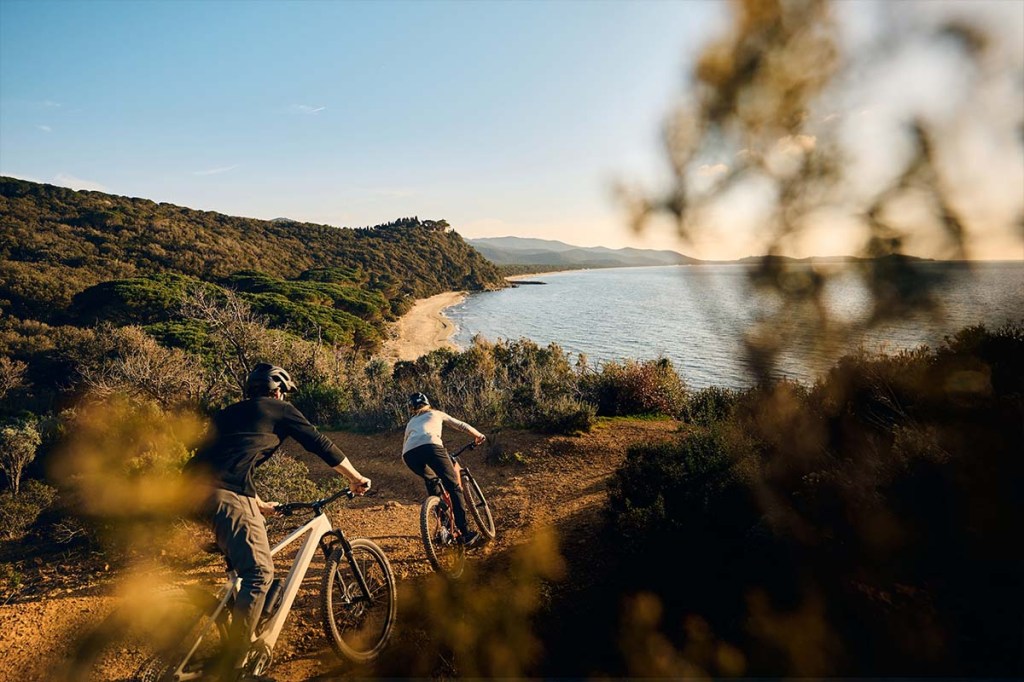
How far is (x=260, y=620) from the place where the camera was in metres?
3.59

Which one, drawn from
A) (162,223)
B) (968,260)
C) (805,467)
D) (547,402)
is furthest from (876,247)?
(162,223)

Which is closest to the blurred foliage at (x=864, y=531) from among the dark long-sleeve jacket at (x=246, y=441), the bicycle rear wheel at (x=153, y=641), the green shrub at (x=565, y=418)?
the dark long-sleeve jacket at (x=246, y=441)

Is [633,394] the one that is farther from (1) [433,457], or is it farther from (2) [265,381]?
(2) [265,381]

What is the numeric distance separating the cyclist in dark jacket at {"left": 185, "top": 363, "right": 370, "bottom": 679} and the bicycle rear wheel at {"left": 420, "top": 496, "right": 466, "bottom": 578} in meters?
1.85

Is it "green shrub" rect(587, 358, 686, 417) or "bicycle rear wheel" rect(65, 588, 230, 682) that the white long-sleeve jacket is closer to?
"bicycle rear wheel" rect(65, 588, 230, 682)

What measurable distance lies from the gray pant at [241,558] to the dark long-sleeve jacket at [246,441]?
4.6 inches

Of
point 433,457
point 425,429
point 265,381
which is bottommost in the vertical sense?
point 433,457

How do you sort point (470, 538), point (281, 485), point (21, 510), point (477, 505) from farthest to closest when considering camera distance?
point (281, 485), point (21, 510), point (477, 505), point (470, 538)

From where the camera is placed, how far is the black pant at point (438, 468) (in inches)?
213

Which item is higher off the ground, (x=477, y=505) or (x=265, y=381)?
(x=265, y=381)

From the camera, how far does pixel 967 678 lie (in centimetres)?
272

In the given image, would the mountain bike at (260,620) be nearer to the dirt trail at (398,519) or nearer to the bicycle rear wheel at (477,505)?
the dirt trail at (398,519)

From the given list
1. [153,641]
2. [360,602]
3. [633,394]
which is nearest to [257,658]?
[360,602]

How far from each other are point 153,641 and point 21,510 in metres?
4.63
